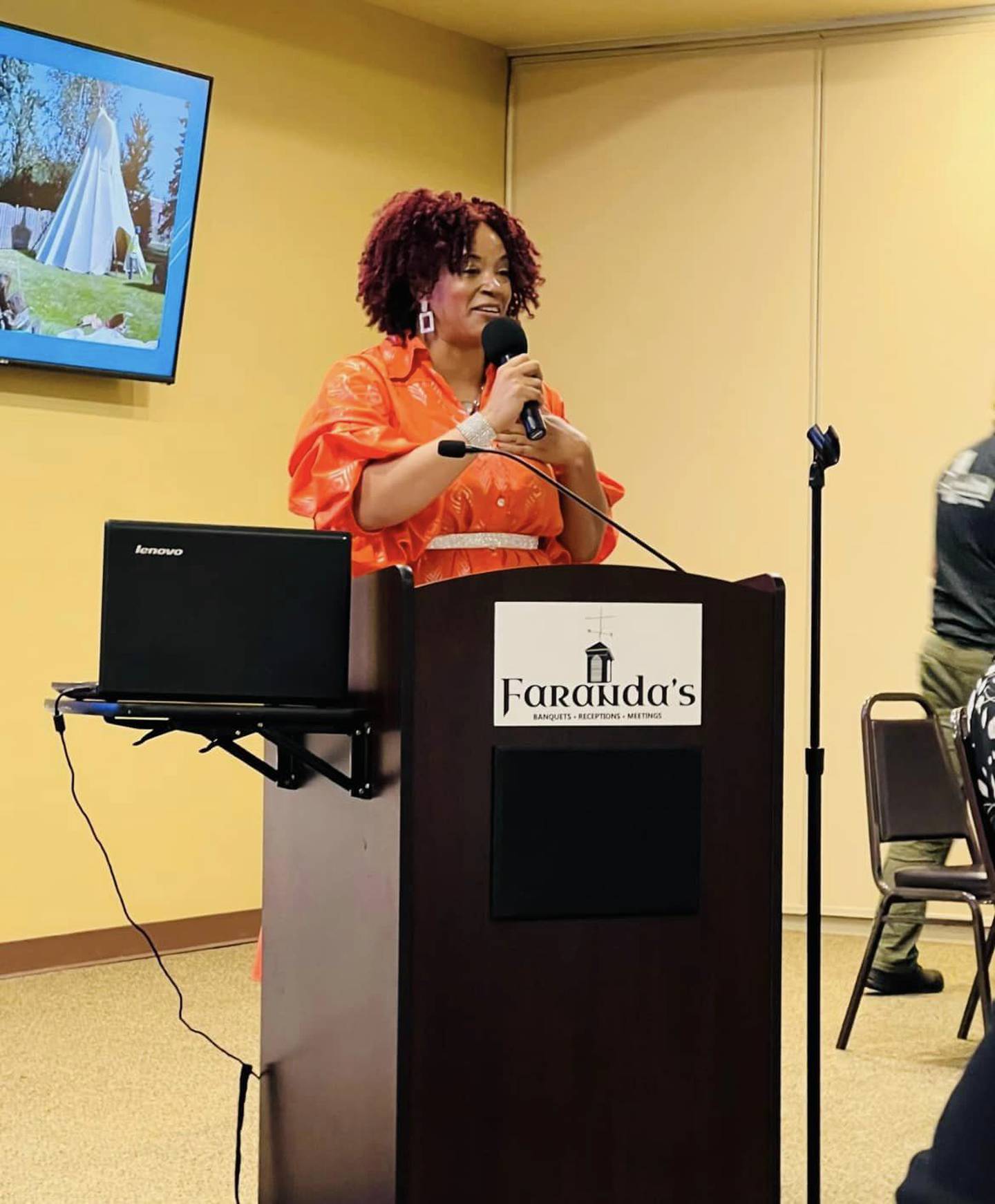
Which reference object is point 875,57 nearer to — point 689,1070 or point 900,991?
point 900,991

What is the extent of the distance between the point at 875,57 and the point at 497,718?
4.18 metres

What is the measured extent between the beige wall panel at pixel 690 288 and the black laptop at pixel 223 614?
3.65 m

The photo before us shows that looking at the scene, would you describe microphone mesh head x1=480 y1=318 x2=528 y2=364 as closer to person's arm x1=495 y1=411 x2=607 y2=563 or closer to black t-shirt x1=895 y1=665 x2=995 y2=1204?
person's arm x1=495 y1=411 x2=607 y2=563

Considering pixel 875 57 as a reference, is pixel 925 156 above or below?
below

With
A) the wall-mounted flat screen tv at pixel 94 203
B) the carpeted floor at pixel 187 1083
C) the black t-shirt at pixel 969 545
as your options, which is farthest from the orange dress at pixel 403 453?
the wall-mounted flat screen tv at pixel 94 203

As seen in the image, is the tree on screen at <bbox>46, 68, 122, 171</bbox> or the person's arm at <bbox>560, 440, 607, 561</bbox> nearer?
the person's arm at <bbox>560, 440, 607, 561</bbox>

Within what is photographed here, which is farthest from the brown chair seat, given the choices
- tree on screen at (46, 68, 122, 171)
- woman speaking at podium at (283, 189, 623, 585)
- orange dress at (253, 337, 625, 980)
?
tree on screen at (46, 68, 122, 171)

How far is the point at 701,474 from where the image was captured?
18.5 feet

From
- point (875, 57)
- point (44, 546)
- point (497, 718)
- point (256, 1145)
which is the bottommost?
point (256, 1145)

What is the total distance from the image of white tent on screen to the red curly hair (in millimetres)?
2151

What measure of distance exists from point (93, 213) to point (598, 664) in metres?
3.15

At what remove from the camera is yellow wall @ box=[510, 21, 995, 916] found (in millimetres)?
5363

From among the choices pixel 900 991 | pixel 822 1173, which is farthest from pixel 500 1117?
pixel 900 991

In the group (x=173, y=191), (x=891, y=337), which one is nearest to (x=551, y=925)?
(x=173, y=191)
